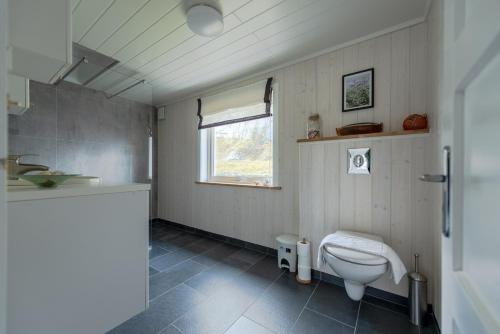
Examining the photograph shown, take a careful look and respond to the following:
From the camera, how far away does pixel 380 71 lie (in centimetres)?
172

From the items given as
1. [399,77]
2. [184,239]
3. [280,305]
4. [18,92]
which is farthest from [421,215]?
[18,92]

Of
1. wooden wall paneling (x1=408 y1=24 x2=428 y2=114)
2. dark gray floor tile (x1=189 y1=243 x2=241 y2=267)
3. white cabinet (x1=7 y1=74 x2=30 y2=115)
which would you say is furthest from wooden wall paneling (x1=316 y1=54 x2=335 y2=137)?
white cabinet (x1=7 y1=74 x2=30 y2=115)

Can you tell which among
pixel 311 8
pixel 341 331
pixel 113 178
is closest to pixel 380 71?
pixel 311 8

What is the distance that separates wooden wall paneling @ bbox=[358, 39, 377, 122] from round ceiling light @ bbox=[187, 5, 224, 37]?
1267 mm

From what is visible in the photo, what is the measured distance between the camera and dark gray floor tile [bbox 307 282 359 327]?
1412 mm

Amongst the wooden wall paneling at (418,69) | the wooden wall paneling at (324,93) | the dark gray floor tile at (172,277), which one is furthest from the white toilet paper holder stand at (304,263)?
the wooden wall paneling at (418,69)

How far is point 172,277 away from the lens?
75.7 inches

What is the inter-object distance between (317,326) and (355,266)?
0.48 meters

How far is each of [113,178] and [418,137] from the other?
3.66 m

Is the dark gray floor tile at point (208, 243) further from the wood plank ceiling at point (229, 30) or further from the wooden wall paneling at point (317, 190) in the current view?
the wood plank ceiling at point (229, 30)

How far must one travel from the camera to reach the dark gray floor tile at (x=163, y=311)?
1.32m

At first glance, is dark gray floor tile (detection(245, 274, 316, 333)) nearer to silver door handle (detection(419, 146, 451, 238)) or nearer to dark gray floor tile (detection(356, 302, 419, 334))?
dark gray floor tile (detection(356, 302, 419, 334))

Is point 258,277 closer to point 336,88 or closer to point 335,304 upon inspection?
point 335,304

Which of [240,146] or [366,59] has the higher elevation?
[366,59]
